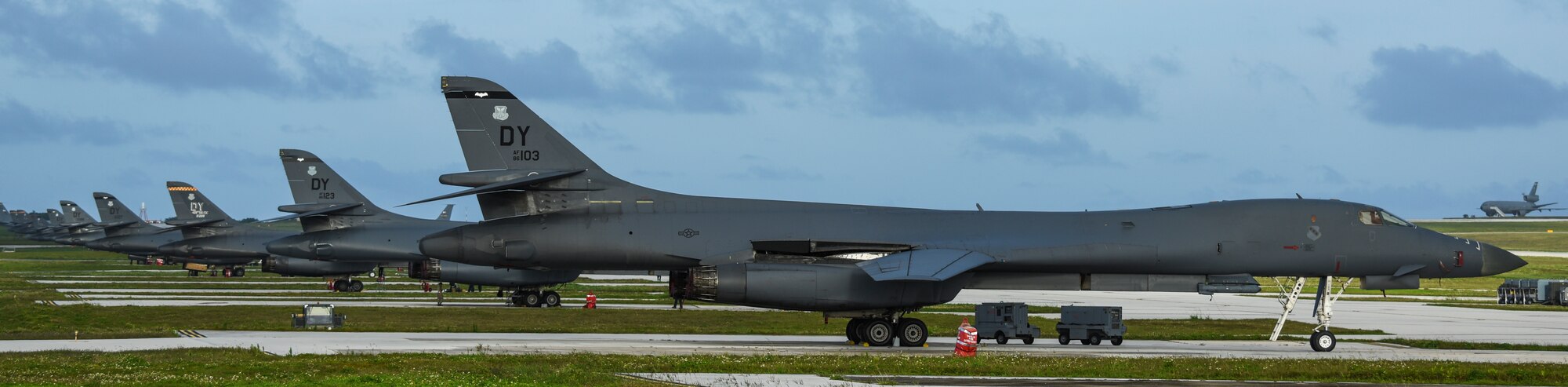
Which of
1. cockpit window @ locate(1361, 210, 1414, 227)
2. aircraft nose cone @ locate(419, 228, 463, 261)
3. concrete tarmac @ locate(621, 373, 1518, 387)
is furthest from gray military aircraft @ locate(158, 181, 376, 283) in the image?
concrete tarmac @ locate(621, 373, 1518, 387)

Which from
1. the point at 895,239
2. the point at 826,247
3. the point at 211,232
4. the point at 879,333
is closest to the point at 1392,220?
the point at 895,239

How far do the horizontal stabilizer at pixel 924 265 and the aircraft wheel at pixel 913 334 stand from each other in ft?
5.45

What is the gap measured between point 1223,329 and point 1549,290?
25553 mm

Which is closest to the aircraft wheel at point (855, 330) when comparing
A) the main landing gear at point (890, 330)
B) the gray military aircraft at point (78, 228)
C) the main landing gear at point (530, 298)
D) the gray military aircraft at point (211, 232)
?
the main landing gear at point (890, 330)

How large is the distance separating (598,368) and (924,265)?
8231 millimetres

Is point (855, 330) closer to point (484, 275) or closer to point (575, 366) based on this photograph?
point (575, 366)

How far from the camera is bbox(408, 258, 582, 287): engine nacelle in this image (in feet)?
159

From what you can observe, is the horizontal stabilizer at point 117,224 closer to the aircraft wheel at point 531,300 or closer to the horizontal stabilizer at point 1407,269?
the aircraft wheel at point 531,300

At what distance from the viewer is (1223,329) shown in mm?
38875

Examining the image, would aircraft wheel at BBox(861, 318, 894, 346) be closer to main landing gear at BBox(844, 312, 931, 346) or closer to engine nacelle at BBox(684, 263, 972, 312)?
main landing gear at BBox(844, 312, 931, 346)

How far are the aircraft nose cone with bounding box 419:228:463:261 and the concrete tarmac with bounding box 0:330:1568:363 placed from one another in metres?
1.75

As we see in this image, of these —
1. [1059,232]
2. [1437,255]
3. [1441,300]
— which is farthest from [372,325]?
[1441,300]

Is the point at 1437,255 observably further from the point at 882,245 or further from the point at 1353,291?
the point at 1353,291

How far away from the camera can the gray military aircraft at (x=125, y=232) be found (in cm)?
8769
